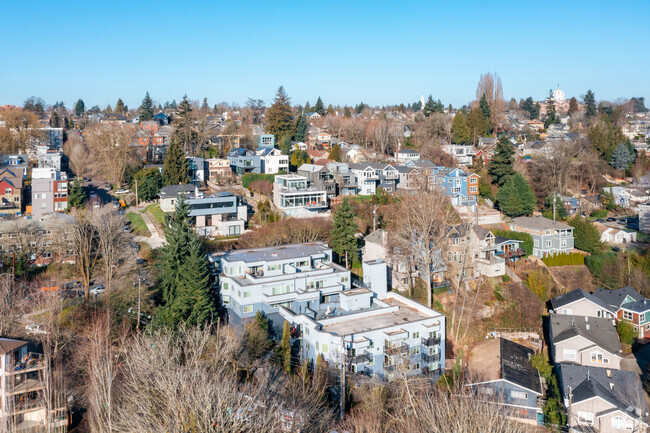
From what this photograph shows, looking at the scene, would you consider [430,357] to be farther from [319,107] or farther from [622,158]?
[319,107]

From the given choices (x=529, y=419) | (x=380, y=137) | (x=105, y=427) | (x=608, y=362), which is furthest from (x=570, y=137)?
(x=105, y=427)

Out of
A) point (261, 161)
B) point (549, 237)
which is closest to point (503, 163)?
point (549, 237)

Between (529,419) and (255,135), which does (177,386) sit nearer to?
(529,419)

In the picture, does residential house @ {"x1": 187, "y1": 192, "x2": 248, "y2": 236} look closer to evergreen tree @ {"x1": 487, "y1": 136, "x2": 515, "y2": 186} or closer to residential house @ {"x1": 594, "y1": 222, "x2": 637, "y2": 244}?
evergreen tree @ {"x1": 487, "y1": 136, "x2": 515, "y2": 186}

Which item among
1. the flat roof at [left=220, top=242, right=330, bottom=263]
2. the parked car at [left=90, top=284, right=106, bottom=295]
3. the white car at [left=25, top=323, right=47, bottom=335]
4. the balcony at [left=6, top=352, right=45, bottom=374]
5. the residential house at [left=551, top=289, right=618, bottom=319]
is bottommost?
the residential house at [left=551, top=289, right=618, bottom=319]

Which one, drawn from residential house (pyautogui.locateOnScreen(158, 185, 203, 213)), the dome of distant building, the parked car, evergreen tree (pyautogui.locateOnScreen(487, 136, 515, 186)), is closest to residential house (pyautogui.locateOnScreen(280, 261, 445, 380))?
the parked car

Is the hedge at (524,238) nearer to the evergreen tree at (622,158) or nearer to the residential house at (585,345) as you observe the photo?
the residential house at (585,345)

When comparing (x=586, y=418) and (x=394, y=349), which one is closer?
(x=586, y=418)
